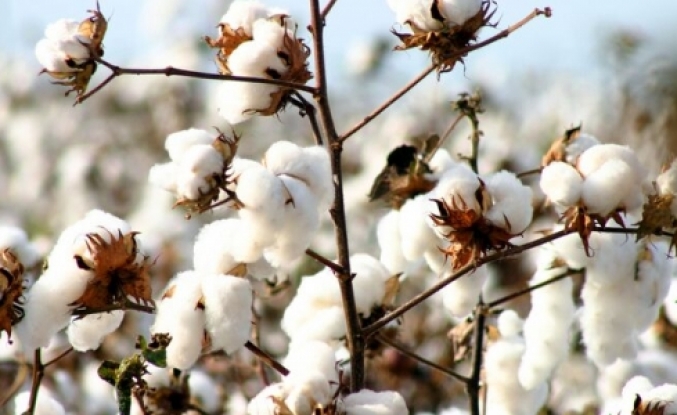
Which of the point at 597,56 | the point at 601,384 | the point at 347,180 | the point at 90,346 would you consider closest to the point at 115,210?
the point at 347,180

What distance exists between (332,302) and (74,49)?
0.67m

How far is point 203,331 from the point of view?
1900 mm

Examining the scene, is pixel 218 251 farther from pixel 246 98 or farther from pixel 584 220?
pixel 584 220

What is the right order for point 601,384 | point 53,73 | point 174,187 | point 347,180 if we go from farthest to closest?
point 347,180 → point 601,384 → point 53,73 → point 174,187

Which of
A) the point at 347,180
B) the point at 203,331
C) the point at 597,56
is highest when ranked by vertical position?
the point at 347,180

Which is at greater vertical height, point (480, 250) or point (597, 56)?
point (597, 56)

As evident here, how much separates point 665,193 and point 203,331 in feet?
2.34

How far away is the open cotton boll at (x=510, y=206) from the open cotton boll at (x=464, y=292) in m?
0.25

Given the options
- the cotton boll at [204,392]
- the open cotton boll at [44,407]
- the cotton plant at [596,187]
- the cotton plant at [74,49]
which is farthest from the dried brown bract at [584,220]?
the cotton boll at [204,392]

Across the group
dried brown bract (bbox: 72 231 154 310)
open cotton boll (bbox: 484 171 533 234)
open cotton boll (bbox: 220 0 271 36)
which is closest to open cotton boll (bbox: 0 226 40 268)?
dried brown bract (bbox: 72 231 154 310)

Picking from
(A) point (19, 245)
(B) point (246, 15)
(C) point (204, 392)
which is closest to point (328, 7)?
(B) point (246, 15)

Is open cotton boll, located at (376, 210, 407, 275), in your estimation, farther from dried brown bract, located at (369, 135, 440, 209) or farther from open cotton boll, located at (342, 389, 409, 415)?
open cotton boll, located at (342, 389, 409, 415)

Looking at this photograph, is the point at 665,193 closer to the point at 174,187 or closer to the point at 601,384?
the point at 174,187

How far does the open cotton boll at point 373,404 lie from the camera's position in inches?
70.3
